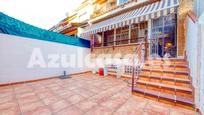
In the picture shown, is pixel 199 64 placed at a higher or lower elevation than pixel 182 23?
lower

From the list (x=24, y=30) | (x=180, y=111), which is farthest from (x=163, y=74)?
(x=24, y=30)

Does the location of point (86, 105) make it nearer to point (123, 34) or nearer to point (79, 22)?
point (123, 34)

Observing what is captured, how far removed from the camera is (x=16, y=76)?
5.80 m

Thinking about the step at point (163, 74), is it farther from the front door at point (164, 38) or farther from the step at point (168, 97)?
the front door at point (164, 38)

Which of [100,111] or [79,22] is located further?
[79,22]

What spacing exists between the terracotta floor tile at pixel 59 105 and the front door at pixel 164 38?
20.6 ft

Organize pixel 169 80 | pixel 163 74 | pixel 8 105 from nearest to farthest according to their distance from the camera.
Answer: pixel 8 105 → pixel 169 80 → pixel 163 74

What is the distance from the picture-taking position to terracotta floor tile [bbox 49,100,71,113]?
302 cm

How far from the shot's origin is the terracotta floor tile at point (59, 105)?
3025mm

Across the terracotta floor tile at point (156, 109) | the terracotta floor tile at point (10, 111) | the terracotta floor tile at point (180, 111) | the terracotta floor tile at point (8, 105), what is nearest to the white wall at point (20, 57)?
the terracotta floor tile at point (8, 105)

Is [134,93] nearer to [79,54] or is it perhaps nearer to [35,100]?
[35,100]

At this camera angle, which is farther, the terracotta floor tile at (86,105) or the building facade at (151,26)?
the building facade at (151,26)

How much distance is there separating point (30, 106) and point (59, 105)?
0.82 meters

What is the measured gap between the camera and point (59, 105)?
3.28m
